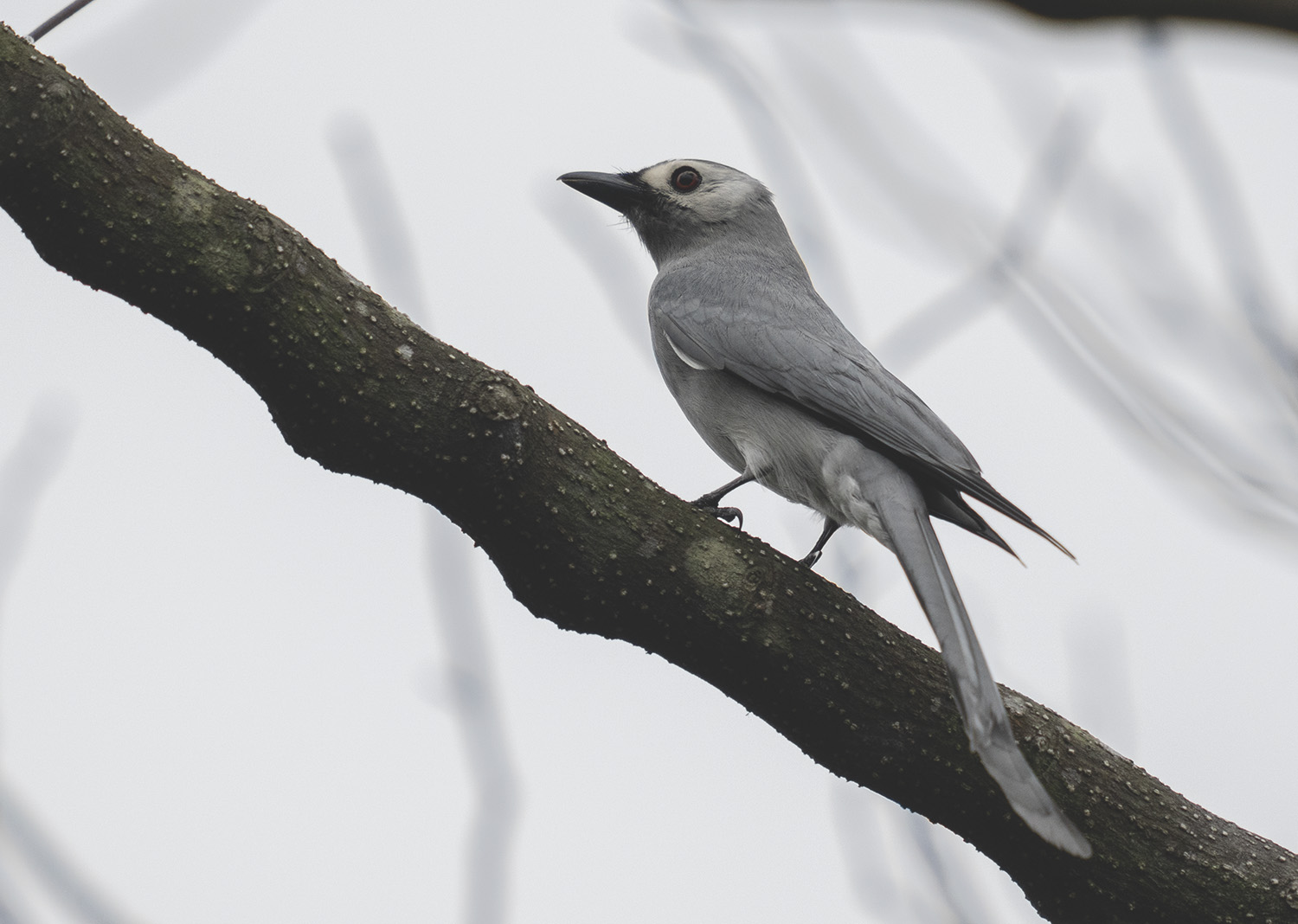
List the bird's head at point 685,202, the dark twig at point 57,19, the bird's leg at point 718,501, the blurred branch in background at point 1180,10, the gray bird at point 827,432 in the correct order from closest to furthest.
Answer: the blurred branch in background at point 1180,10 < the dark twig at point 57,19 < the gray bird at point 827,432 < the bird's leg at point 718,501 < the bird's head at point 685,202

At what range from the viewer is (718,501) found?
4.62 m

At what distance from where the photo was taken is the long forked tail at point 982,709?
3.25 m

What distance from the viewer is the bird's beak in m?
6.66

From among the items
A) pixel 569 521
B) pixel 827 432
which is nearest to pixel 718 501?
pixel 827 432

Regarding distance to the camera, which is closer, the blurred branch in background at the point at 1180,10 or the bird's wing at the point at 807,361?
the blurred branch in background at the point at 1180,10

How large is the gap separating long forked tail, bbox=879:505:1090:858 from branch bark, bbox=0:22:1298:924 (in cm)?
16

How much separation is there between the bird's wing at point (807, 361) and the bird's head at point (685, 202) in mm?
729

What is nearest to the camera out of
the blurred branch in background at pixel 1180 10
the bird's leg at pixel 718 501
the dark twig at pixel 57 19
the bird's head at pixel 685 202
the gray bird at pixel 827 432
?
the blurred branch in background at pixel 1180 10

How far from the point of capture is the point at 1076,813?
3643mm

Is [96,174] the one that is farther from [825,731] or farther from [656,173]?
[656,173]

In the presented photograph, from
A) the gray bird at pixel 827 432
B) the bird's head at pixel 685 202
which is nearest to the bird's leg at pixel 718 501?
the gray bird at pixel 827 432

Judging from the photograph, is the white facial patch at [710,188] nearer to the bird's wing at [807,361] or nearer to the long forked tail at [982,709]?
the bird's wing at [807,361]

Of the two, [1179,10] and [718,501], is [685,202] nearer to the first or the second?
[718,501]

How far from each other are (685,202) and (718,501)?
252cm
